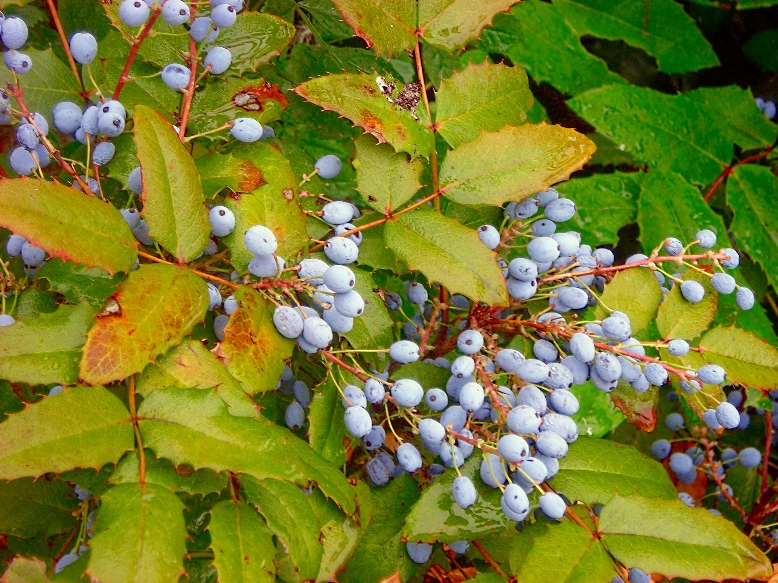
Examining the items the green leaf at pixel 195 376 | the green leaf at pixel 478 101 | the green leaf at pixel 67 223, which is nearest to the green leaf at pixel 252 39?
the green leaf at pixel 478 101

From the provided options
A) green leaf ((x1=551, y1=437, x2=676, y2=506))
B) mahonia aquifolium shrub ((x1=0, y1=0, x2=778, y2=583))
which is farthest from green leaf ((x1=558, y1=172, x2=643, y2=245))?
green leaf ((x1=551, y1=437, x2=676, y2=506))

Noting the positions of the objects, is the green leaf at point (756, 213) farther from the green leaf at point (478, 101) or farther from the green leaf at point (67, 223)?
the green leaf at point (67, 223)

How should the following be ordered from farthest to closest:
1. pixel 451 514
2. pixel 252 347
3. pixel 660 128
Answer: pixel 660 128 → pixel 451 514 → pixel 252 347

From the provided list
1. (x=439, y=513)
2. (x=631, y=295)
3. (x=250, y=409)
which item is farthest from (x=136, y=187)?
(x=631, y=295)

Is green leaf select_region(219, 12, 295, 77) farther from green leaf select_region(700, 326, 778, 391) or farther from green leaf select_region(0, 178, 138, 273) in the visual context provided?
green leaf select_region(700, 326, 778, 391)

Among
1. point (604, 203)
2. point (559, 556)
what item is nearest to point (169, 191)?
point (559, 556)

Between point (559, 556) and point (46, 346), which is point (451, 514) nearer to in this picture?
point (559, 556)

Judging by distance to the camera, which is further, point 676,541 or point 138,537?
point 676,541
